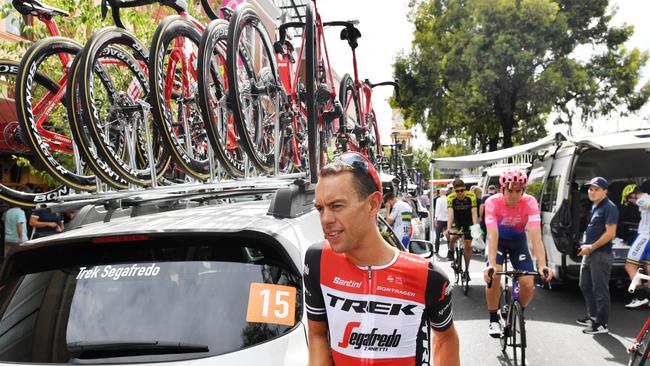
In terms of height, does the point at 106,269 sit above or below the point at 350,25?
below

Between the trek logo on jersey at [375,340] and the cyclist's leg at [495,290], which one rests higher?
the trek logo on jersey at [375,340]

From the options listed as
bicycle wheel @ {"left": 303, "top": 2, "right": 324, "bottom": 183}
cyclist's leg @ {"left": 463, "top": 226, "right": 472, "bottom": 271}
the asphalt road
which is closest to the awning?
cyclist's leg @ {"left": 463, "top": 226, "right": 472, "bottom": 271}

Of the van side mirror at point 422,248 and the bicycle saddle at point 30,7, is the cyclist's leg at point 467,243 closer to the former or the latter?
the van side mirror at point 422,248

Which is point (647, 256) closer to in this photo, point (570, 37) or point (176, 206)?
point (176, 206)

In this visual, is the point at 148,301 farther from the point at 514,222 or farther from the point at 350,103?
the point at 350,103

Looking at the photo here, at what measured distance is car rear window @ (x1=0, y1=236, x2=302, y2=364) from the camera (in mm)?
2086

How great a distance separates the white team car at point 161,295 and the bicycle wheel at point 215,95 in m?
1.53

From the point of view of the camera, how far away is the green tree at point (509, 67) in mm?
27922

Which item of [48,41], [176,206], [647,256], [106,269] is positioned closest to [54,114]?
[48,41]

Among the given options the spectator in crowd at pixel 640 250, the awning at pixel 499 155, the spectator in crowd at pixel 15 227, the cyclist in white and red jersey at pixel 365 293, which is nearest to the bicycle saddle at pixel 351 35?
the awning at pixel 499 155

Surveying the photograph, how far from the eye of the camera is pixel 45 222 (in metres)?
9.62

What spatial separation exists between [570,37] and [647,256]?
82.2 ft

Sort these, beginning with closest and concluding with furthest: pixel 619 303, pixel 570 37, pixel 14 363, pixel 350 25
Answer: pixel 14 363, pixel 350 25, pixel 619 303, pixel 570 37

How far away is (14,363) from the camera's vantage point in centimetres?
213
